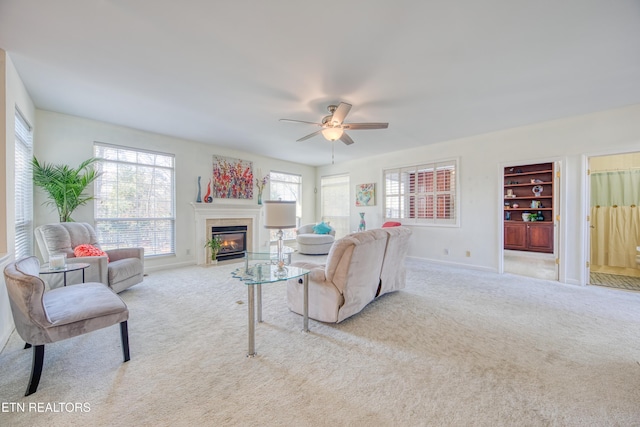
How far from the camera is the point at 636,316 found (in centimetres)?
267

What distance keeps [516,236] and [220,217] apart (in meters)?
7.56

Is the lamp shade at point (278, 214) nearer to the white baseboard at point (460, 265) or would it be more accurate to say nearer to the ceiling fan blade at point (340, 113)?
the ceiling fan blade at point (340, 113)

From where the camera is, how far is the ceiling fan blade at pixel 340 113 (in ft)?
9.12

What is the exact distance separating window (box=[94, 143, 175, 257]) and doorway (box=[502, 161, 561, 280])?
7.40 metres

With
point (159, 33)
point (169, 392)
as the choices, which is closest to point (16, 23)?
point (159, 33)

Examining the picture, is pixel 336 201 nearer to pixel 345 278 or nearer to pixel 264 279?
pixel 345 278

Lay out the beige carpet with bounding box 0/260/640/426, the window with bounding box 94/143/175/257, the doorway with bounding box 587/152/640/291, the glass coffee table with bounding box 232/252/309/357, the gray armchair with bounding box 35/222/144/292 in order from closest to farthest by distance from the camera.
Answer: the beige carpet with bounding box 0/260/640/426 < the glass coffee table with bounding box 232/252/309/357 < the gray armchair with bounding box 35/222/144/292 < the window with bounding box 94/143/175/257 < the doorway with bounding box 587/152/640/291

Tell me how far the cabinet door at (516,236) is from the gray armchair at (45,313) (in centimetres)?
823

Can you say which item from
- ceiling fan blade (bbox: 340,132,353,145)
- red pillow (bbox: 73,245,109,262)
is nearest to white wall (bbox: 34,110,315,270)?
red pillow (bbox: 73,245,109,262)

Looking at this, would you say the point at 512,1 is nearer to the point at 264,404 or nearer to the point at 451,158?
the point at 264,404

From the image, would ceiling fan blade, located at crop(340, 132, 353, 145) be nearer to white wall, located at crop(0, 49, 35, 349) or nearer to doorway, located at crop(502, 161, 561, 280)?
white wall, located at crop(0, 49, 35, 349)

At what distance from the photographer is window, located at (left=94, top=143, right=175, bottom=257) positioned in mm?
4215

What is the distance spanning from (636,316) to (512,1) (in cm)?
343

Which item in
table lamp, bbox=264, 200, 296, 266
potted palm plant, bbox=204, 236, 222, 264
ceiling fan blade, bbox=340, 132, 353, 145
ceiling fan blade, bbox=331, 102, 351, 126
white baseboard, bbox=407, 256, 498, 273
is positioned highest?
ceiling fan blade, bbox=331, 102, 351, 126
